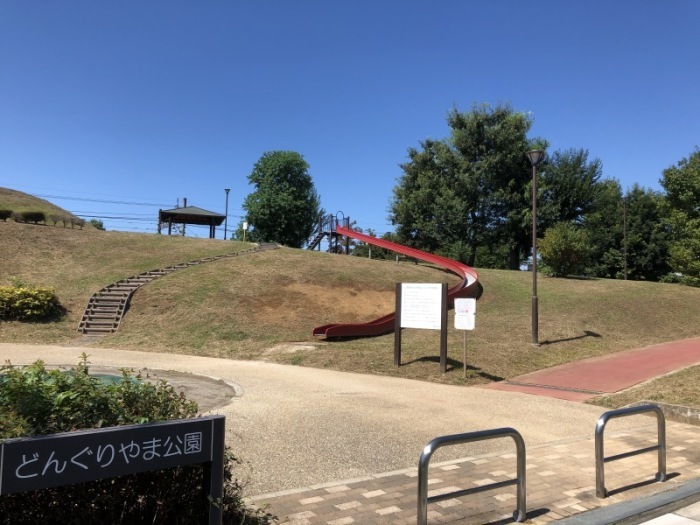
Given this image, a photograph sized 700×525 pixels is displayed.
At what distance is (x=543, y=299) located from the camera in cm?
2342

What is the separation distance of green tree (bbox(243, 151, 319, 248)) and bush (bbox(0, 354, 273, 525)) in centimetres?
5054

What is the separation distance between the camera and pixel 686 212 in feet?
104

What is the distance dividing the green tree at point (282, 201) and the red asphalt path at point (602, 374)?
4135 cm

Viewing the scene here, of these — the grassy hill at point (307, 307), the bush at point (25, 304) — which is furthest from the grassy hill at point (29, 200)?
the bush at point (25, 304)

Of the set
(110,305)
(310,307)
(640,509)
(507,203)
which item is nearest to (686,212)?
(507,203)

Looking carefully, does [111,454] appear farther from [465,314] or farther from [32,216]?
[32,216]

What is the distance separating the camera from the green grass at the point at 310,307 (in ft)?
46.9

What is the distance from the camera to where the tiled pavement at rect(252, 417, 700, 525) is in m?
4.21

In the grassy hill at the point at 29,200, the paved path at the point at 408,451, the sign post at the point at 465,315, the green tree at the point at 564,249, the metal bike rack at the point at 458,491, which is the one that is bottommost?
the paved path at the point at 408,451

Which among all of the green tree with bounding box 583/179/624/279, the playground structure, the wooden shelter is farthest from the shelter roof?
the green tree with bounding box 583/179/624/279

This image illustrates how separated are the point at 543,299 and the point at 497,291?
221 cm

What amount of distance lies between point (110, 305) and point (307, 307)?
6.89 metres

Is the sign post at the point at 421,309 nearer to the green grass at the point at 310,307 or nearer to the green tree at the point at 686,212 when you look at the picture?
the green grass at the point at 310,307

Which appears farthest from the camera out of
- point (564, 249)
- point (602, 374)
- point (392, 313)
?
point (564, 249)
